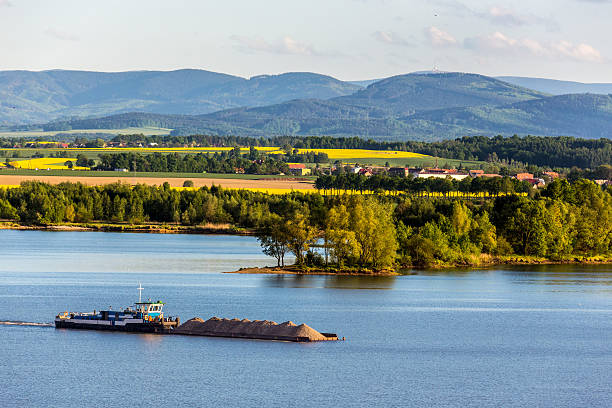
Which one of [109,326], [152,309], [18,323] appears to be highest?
[152,309]

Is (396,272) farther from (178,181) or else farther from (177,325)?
(178,181)

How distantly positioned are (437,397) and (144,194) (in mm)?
119358

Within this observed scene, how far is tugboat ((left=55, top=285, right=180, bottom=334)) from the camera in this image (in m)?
57.2

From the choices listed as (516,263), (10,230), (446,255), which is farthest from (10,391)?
(10,230)

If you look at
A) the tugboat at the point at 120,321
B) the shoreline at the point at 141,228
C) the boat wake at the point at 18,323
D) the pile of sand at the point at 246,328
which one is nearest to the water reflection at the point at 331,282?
the tugboat at the point at 120,321

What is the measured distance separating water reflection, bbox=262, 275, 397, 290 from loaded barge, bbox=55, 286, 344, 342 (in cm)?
1891

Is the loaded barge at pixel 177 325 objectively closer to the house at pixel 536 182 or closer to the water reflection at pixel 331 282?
the water reflection at pixel 331 282

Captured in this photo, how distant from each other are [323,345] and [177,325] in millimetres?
9537

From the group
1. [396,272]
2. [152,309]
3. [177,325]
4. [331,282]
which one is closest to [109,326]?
[152,309]

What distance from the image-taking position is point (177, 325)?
187 ft

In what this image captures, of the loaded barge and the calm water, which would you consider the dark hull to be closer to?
the loaded barge

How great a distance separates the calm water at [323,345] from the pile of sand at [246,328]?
1.13 meters

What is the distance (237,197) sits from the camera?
517 ft

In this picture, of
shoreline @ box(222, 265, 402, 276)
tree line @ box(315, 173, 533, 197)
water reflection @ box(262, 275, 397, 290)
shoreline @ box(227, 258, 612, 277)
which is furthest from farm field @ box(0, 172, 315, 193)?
water reflection @ box(262, 275, 397, 290)
